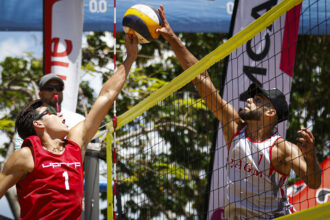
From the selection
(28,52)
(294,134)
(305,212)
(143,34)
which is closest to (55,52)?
(143,34)

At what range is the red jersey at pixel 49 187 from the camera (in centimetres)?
324

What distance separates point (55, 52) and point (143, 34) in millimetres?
2890

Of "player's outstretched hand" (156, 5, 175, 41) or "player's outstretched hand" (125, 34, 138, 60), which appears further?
"player's outstretched hand" (156, 5, 175, 41)

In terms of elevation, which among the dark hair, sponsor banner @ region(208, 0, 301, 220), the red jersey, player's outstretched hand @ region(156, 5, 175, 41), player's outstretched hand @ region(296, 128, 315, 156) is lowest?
the red jersey

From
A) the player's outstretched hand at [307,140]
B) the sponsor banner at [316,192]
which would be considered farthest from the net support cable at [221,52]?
the sponsor banner at [316,192]

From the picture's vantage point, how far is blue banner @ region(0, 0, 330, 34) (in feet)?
24.1

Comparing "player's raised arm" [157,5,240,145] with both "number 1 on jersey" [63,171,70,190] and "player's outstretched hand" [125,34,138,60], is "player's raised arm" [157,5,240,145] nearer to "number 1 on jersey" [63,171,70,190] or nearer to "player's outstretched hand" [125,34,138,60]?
"player's outstretched hand" [125,34,138,60]

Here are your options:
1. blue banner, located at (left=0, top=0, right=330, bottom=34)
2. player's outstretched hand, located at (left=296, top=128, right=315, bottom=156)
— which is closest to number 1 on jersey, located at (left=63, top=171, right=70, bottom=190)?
player's outstretched hand, located at (left=296, top=128, right=315, bottom=156)

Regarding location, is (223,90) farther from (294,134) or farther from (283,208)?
(294,134)

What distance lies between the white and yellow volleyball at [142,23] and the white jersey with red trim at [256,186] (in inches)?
47.8

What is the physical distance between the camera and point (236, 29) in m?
6.84

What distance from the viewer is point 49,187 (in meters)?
3.28

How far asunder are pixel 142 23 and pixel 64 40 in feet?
9.59

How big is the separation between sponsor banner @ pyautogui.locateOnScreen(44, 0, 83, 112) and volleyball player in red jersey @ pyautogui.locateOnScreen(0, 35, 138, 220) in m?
3.11
